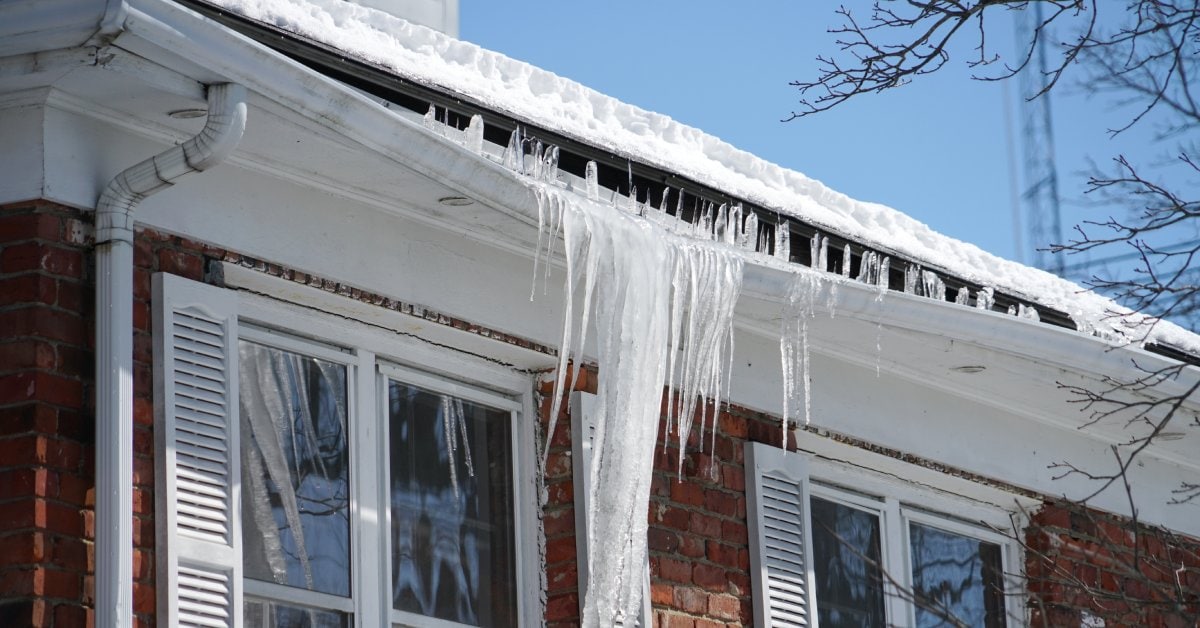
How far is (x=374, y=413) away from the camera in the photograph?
5516 mm

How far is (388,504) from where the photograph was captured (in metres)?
5.48

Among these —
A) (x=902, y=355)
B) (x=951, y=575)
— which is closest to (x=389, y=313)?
(x=902, y=355)

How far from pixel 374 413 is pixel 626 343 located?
77cm

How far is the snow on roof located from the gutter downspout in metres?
0.57

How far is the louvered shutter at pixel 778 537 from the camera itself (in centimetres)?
643

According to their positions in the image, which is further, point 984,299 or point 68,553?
point 984,299

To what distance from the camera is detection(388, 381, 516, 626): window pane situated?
219 inches

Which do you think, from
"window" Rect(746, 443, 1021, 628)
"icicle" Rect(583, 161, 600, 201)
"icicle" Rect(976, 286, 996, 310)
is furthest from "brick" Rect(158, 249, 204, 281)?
"icicle" Rect(976, 286, 996, 310)

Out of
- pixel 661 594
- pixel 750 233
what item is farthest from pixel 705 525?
pixel 750 233

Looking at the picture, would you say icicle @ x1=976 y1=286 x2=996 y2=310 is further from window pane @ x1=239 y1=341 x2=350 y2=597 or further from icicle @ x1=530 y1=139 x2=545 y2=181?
window pane @ x1=239 y1=341 x2=350 y2=597

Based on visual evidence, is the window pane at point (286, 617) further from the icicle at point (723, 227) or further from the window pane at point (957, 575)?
the window pane at point (957, 575)

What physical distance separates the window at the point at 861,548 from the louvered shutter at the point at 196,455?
213 centimetres

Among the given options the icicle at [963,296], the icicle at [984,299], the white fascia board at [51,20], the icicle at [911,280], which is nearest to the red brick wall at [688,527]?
the icicle at [911,280]

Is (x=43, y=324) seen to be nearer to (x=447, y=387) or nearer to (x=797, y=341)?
(x=447, y=387)
